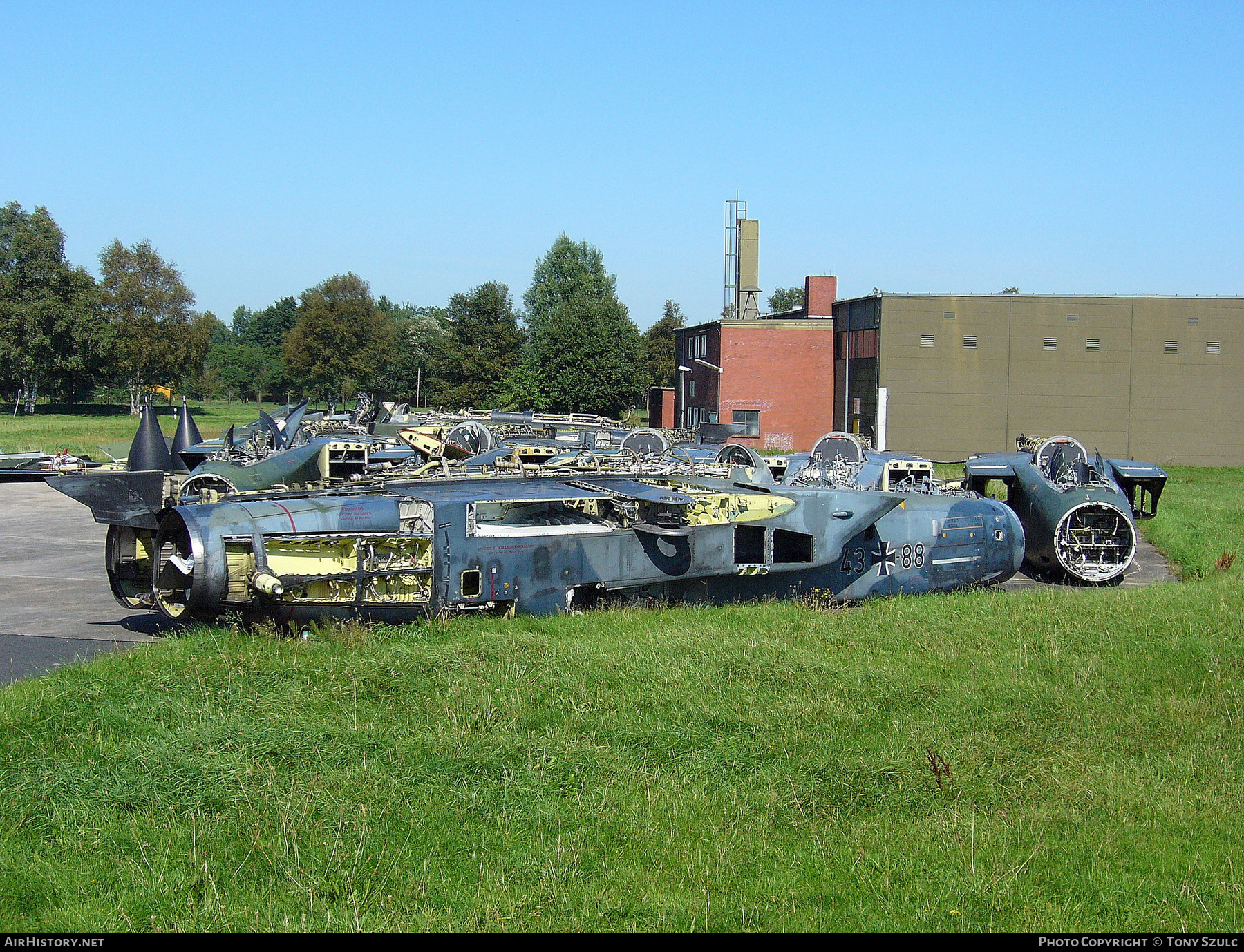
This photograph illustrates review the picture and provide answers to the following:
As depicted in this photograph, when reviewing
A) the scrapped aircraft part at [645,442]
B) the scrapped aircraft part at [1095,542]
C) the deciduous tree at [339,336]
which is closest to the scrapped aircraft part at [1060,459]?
the scrapped aircraft part at [1095,542]

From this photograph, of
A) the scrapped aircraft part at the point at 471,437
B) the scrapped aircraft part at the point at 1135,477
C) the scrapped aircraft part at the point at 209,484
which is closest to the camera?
the scrapped aircraft part at the point at 209,484

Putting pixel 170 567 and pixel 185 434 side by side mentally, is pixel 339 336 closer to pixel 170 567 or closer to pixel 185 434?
pixel 185 434

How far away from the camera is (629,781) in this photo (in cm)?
870

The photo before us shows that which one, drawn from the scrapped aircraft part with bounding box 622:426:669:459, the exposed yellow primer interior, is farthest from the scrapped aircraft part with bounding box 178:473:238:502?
the scrapped aircraft part with bounding box 622:426:669:459

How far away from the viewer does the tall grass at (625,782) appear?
21.6 ft

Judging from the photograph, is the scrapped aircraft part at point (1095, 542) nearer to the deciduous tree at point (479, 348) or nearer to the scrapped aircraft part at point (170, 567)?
the scrapped aircraft part at point (170, 567)

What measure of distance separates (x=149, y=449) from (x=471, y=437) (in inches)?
381

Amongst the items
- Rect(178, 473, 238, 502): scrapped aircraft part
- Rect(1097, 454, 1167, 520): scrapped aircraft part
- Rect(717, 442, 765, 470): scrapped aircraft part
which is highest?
Rect(717, 442, 765, 470): scrapped aircraft part

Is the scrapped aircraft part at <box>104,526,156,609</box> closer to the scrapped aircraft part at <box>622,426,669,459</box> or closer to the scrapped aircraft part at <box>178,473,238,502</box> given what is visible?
the scrapped aircraft part at <box>178,473,238,502</box>

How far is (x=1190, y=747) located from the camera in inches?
394

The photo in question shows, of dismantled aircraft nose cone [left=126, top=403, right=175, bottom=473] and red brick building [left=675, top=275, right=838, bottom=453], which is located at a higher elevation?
red brick building [left=675, top=275, right=838, bottom=453]

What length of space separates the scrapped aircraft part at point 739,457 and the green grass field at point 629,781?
272 inches

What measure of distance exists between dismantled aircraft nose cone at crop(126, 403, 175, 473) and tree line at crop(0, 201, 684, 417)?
131 ft

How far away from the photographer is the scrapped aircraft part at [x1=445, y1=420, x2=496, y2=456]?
27.2m
